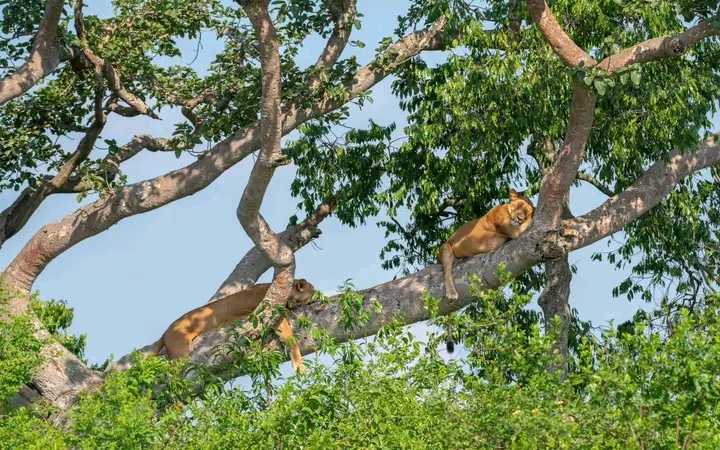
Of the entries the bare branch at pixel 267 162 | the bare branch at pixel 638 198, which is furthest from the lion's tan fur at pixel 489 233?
the bare branch at pixel 267 162

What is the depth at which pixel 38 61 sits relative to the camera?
495 inches

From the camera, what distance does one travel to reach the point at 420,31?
1414 cm

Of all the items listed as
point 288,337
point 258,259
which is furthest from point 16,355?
point 258,259

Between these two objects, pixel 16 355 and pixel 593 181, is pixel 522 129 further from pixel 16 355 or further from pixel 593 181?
pixel 16 355

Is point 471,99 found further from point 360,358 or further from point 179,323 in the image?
point 360,358

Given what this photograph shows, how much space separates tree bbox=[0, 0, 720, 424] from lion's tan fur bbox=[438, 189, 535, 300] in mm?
227

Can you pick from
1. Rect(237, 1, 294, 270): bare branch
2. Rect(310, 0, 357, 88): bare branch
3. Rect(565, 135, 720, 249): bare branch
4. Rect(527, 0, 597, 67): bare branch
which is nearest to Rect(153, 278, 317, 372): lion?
Rect(237, 1, 294, 270): bare branch

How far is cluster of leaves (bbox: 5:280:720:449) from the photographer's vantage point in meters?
7.06

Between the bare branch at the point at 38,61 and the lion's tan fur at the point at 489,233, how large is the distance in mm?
4386

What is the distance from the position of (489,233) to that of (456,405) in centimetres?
408

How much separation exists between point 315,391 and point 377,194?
22.1 ft

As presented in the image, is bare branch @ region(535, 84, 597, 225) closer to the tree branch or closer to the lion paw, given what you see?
the lion paw

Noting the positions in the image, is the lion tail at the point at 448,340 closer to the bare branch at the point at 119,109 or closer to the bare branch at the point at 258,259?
the bare branch at the point at 258,259

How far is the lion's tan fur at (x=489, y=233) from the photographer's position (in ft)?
40.0
